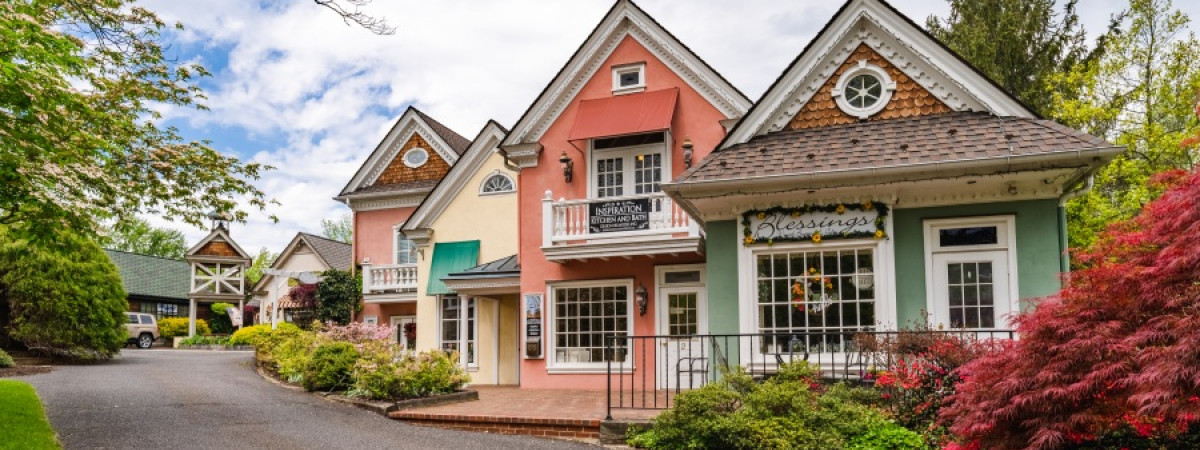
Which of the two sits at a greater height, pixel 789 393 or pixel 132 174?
pixel 132 174

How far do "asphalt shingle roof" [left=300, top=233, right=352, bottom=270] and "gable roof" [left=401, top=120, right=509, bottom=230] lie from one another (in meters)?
12.0

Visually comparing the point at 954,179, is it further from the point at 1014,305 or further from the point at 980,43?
the point at 980,43

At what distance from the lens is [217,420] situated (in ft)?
37.0

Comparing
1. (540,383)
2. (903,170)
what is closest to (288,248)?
(540,383)

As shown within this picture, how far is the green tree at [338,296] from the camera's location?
2419 centimetres

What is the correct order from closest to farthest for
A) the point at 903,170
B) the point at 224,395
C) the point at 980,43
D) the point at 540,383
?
the point at 903,170
the point at 224,395
the point at 540,383
the point at 980,43

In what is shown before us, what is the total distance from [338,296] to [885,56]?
1674 centimetres

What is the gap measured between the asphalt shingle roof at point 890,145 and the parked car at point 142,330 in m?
28.7

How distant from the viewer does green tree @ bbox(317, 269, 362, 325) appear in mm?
24188

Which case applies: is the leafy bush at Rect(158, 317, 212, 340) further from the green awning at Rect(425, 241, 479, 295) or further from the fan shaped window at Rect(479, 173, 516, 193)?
the fan shaped window at Rect(479, 173, 516, 193)

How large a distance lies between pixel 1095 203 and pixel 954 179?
36.8ft

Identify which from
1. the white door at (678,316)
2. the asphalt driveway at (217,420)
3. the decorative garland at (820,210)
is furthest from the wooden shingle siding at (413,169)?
the decorative garland at (820,210)

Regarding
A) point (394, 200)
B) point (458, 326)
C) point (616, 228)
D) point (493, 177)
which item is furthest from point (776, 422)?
point (394, 200)

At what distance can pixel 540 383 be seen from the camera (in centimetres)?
1656
